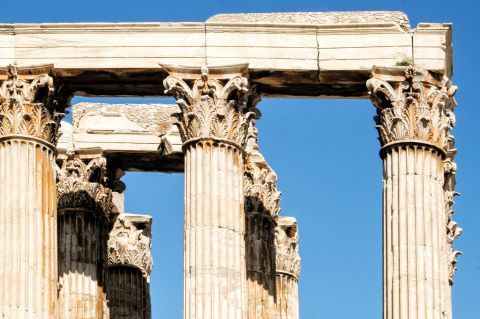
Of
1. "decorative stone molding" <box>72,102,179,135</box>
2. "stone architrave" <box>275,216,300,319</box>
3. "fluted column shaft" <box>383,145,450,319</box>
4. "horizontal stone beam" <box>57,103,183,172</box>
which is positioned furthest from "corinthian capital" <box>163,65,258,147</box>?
"stone architrave" <box>275,216,300,319</box>

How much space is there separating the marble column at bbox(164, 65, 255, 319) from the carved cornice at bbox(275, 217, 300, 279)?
37.2 feet

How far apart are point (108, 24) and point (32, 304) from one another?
23.2ft

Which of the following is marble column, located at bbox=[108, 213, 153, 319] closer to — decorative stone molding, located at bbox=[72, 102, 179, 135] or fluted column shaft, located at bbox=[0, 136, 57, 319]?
decorative stone molding, located at bbox=[72, 102, 179, 135]

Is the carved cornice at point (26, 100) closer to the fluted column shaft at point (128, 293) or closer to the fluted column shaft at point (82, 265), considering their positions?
the fluted column shaft at point (82, 265)

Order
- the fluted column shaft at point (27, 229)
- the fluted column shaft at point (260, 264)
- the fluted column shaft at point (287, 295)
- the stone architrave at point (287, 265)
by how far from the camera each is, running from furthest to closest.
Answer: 1. the stone architrave at point (287, 265)
2. the fluted column shaft at point (287, 295)
3. the fluted column shaft at point (260, 264)
4. the fluted column shaft at point (27, 229)

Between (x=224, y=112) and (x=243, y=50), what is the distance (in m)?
1.67

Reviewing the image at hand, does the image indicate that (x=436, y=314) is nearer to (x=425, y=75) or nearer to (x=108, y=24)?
(x=425, y=75)

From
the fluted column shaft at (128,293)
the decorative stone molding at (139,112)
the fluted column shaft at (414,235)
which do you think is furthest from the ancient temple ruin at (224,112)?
the fluted column shaft at (128,293)

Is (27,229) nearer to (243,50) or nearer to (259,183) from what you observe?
(243,50)

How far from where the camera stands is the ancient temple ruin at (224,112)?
7375 cm

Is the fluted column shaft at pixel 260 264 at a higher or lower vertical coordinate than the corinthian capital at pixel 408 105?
lower

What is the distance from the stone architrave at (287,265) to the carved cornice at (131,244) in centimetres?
351

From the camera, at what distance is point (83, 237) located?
8112cm

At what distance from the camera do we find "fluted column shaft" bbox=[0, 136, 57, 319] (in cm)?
7412
